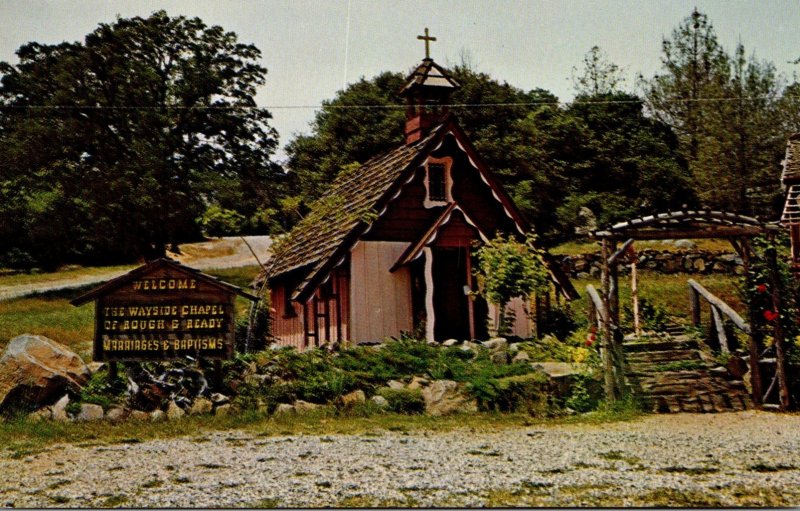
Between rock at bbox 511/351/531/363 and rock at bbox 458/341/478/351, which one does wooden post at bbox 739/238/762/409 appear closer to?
rock at bbox 511/351/531/363

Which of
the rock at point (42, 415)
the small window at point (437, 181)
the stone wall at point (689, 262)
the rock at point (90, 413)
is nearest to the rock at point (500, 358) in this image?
the stone wall at point (689, 262)

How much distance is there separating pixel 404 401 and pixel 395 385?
57 centimetres

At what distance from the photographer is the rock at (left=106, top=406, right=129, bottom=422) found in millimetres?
10742

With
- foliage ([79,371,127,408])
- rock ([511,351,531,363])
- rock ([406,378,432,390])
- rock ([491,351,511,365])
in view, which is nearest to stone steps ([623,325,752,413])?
rock ([511,351,531,363])

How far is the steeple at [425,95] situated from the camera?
18.8 metres

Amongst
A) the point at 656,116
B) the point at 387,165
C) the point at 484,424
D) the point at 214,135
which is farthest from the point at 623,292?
the point at 214,135

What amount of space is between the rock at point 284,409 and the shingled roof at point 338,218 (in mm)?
5035

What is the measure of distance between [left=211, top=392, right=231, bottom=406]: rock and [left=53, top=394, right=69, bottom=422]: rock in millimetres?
1773

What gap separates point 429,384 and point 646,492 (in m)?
5.20

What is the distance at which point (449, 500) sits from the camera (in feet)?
23.4

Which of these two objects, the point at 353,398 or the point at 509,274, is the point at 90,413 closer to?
the point at 353,398

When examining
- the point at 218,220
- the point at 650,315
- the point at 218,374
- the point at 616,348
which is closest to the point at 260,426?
the point at 218,374

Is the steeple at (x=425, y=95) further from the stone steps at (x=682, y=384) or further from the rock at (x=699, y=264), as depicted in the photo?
the stone steps at (x=682, y=384)

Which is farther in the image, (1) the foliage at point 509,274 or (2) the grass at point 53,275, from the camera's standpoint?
(1) the foliage at point 509,274
